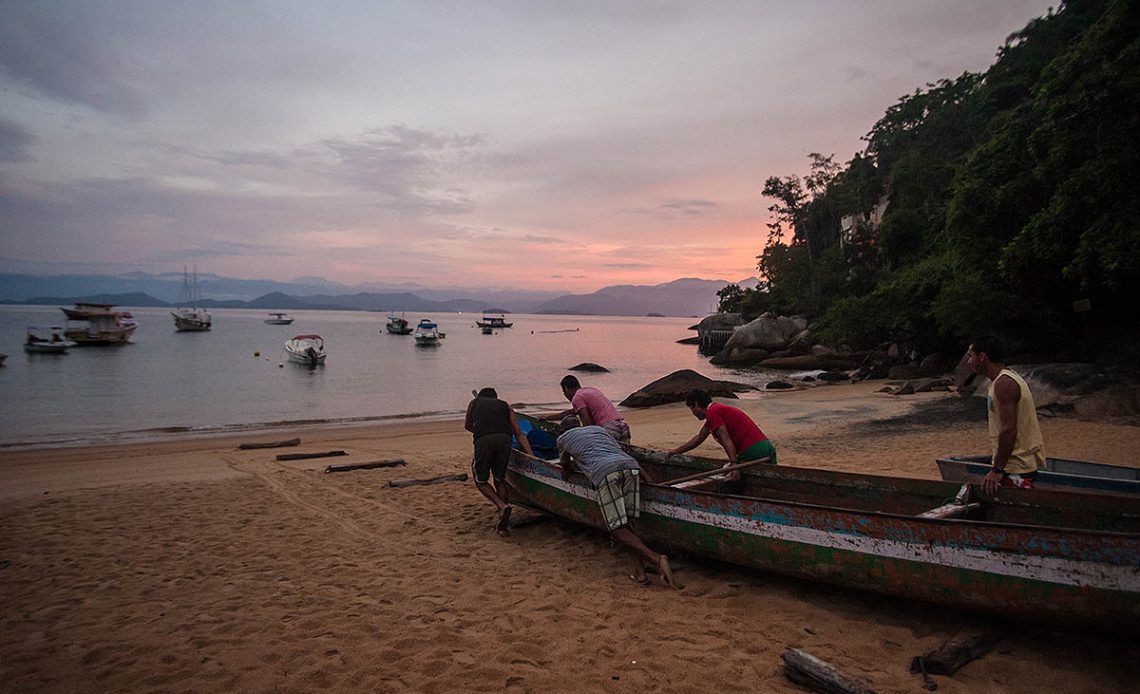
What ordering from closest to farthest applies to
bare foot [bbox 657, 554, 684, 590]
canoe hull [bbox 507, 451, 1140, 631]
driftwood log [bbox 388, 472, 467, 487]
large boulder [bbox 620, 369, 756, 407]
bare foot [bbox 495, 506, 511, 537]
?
1. canoe hull [bbox 507, 451, 1140, 631]
2. bare foot [bbox 657, 554, 684, 590]
3. bare foot [bbox 495, 506, 511, 537]
4. driftwood log [bbox 388, 472, 467, 487]
5. large boulder [bbox 620, 369, 756, 407]

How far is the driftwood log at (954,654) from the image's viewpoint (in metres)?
4.19

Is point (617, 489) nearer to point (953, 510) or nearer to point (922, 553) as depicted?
point (922, 553)

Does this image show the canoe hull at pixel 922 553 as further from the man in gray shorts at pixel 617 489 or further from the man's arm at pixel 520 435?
the man's arm at pixel 520 435

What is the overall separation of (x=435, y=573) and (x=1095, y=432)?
13.3m

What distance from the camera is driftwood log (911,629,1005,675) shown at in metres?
4.19

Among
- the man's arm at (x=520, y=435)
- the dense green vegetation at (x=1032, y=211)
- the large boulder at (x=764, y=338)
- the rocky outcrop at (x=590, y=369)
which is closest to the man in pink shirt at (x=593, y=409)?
the man's arm at (x=520, y=435)

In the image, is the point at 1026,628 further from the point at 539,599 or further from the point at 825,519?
the point at 539,599

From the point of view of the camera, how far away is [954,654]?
4.23 m

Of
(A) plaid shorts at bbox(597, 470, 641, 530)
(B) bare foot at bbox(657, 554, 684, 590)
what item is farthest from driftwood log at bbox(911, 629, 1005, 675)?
(A) plaid shorts at bbox(597, 470, 641, 530)

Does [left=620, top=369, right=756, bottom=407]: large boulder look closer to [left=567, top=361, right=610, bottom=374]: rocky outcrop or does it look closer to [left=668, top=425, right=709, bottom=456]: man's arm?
[left=668, top=425, right=709, bottom=456]: man's arm

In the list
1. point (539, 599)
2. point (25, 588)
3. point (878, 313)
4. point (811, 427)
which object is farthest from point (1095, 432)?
point (878, 313)

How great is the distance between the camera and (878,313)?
107 ft

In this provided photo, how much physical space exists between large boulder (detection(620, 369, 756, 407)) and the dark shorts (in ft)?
54.5

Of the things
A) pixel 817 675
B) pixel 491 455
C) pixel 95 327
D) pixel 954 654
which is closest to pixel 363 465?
pixel 491 455
